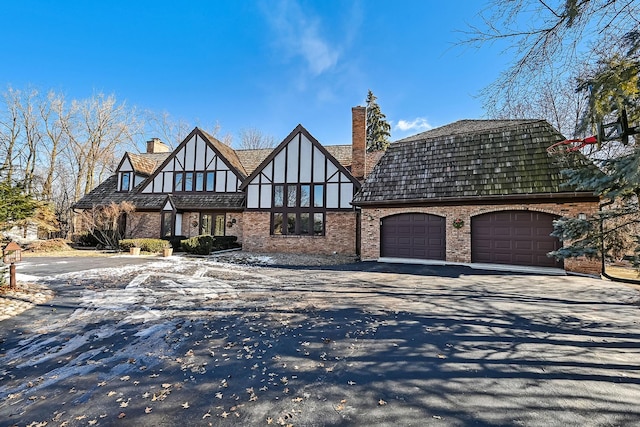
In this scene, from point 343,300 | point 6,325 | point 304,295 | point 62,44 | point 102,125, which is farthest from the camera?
point 102,125

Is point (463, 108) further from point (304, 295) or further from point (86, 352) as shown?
point (86, 352)

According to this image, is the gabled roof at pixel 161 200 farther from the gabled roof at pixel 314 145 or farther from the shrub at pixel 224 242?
the shrub at pixel 224 242

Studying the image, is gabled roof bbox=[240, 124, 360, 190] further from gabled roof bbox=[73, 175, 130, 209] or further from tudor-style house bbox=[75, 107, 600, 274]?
gabled roof bbox=[73, 175, 130, 209]

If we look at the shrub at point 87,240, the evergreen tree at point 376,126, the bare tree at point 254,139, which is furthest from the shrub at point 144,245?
the evergreen tree at point 376,126

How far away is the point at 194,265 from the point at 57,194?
103 feet

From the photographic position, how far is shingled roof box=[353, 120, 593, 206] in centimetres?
1113

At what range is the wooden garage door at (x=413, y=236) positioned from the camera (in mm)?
12781

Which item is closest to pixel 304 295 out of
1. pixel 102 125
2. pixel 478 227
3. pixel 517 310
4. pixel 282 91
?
pixel 517 310

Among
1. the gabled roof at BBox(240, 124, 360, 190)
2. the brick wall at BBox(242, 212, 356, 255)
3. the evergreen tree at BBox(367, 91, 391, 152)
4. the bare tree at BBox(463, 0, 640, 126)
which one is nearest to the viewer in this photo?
the bare tree at BBox(463, 0, 640, 126)

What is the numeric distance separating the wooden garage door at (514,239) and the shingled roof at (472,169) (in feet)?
3.47

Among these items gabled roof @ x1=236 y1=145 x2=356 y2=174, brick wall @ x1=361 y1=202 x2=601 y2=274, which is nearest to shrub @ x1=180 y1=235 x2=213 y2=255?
gabled roof @ x1=236 y1=145 x2=356 y2=174

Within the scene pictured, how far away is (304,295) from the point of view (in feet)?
24.4

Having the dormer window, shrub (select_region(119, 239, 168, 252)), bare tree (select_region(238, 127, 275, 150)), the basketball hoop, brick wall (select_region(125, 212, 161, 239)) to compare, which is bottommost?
shrub (select_region(119, 239, 168, 252))

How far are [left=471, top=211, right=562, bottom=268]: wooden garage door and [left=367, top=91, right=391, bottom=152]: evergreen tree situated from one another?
2315cm
